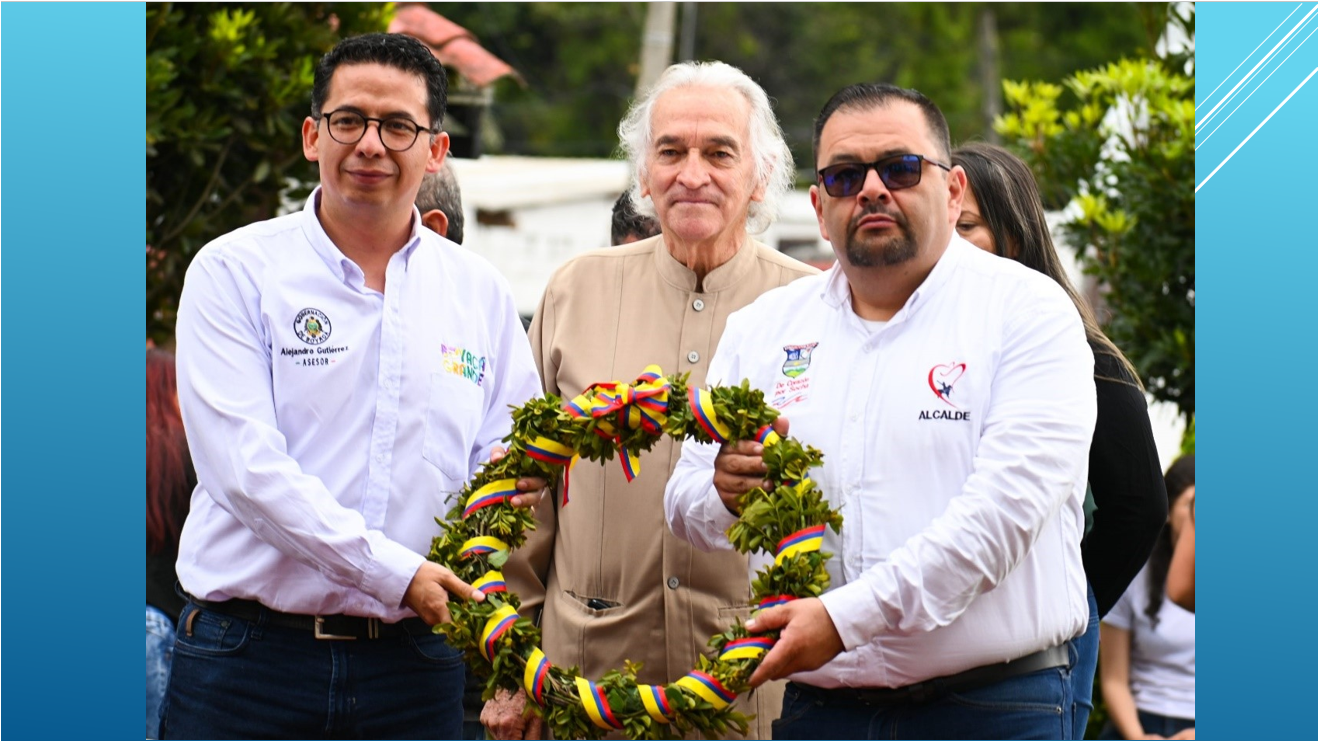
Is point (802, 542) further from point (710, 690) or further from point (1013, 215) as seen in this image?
point (1013, 215)

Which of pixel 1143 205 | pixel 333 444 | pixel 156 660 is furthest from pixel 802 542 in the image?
pixel 1143 205

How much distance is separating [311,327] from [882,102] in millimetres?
1567

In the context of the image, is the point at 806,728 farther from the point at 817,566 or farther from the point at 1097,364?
the point at 1097,364

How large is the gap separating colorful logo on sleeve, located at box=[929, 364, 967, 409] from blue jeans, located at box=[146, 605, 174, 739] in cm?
329

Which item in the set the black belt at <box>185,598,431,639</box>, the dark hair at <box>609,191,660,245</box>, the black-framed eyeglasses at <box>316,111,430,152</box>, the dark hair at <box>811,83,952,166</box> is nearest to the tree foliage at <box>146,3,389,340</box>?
the dark hair at <box>609,191,660,245</box>

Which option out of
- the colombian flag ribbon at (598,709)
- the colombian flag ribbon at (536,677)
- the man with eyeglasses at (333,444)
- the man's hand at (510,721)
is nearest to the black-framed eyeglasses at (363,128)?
the man with eyeglasses at (333,444)

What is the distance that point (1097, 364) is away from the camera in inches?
174

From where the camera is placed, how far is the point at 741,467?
361cm

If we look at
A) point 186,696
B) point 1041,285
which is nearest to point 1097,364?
point 1041,285

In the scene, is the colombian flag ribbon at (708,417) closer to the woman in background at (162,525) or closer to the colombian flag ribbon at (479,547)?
the colombian flag ribbon at (479,547)

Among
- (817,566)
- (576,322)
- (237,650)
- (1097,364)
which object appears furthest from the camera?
(576,322)

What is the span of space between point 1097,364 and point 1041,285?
870mm

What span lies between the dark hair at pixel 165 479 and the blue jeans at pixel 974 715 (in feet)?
10.1

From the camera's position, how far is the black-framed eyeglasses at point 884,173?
3.67 m
